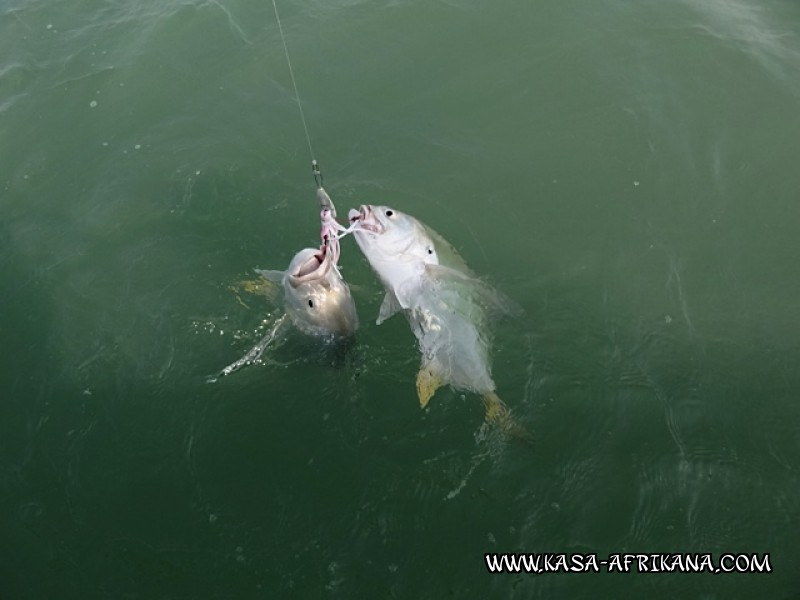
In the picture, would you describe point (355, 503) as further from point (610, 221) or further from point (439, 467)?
point (610, 221)

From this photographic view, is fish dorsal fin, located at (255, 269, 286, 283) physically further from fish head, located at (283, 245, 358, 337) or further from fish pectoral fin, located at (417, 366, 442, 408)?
fish pectoral fin, located at (417, 366, 442, 408)

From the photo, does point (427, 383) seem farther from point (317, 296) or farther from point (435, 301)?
point (317, 296)

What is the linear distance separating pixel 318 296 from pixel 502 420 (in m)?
2.04

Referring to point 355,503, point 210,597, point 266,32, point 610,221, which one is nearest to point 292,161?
point 266,32

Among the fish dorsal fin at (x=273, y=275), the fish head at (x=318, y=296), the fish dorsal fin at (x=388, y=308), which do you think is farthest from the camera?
the fish dorsal fin at (x=273, y=275)

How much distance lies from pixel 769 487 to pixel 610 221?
3.33 m

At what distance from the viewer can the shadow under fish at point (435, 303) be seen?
5.74m

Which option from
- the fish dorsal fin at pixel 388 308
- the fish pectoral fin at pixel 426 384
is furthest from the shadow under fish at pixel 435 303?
the fish dorsal fin at pixel 388 308

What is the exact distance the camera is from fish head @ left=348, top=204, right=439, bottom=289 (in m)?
5.63

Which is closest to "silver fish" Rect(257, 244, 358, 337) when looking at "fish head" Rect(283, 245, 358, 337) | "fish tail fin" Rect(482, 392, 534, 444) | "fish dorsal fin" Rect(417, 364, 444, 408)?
"fish head" Rect(283, 245, 358, 337)

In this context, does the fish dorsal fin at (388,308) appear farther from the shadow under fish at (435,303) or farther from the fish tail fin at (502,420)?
the fish tail fin at (502,420)

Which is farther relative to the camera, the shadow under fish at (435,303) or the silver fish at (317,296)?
the shadow under fish at (435,303)

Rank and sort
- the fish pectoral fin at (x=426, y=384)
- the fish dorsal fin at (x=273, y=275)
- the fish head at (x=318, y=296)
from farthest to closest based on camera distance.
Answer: the fish dorsal fin at (x=273, y=275) < the fish pectoral fin at (x=426, y=384) < the fish head at (x=318, y=296)

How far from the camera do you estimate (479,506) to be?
5.69 meters
